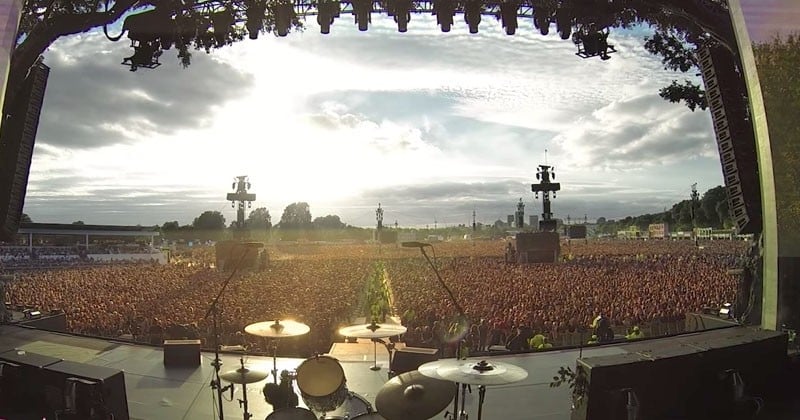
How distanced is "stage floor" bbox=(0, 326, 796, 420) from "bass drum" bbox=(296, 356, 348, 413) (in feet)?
1.26

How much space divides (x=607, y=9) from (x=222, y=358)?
9.96 metres

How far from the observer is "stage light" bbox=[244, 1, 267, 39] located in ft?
37.0

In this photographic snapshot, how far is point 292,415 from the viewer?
17.0 feet

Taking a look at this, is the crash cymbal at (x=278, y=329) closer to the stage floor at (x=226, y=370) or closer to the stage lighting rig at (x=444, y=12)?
the stage floor at (x=226, y=370)

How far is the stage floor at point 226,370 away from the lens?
6.86 m

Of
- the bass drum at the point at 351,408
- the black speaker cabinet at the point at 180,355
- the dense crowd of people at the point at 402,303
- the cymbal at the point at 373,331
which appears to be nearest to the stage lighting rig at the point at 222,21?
the dense crowd of people at the point at 402,303

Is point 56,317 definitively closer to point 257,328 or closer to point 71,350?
point 71,350

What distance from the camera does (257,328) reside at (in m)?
6.38

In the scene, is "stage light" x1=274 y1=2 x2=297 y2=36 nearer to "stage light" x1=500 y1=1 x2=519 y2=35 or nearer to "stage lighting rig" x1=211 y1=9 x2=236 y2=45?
"stage lighting rig" x1=211 y1=9 x2=236 y2=45

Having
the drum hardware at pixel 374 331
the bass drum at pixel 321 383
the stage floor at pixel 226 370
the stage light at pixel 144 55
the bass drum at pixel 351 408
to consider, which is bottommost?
the stage floor at pixel 226 370

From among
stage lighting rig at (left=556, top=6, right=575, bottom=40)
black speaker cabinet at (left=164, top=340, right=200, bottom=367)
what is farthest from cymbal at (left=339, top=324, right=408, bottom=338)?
stage lighting rig at (left=556, top=6, right=575, bottom=40)

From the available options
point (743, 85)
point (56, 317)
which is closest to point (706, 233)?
point (743, 85)

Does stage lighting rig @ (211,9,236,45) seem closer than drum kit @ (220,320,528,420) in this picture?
No

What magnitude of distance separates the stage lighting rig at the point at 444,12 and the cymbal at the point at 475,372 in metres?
8.32
